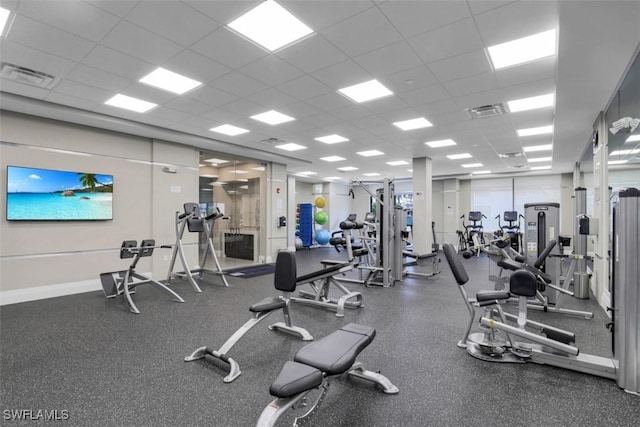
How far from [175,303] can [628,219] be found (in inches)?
202

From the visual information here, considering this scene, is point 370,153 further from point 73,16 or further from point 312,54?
point 73,16

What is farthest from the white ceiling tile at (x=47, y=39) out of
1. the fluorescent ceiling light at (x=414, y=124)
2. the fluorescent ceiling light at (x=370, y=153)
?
the fluorescent ceiling light at (x=370, y=153)

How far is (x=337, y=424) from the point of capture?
6.15ft

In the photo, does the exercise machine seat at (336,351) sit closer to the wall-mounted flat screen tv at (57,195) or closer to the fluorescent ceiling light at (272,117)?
the fluorescent ceiling light at (272,117)

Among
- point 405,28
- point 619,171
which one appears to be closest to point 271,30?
point 405,28

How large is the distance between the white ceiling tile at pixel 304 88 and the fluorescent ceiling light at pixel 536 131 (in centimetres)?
415

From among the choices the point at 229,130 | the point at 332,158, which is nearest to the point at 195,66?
the point at 229,130

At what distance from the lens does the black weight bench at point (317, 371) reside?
1.49 m

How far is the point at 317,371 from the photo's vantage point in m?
1.64

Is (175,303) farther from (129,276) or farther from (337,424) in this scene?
(337,424)

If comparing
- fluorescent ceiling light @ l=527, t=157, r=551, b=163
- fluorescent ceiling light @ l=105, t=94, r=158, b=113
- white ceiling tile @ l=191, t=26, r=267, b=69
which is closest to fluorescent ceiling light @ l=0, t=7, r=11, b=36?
white ceiling tile @ l=191, t=26, r=267, b=69

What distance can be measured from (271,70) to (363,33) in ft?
3.91

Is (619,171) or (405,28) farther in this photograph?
(619,171)

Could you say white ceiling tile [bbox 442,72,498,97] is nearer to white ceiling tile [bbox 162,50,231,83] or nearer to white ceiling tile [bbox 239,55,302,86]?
white ceiling tile [bbox 239,55,302,86]
